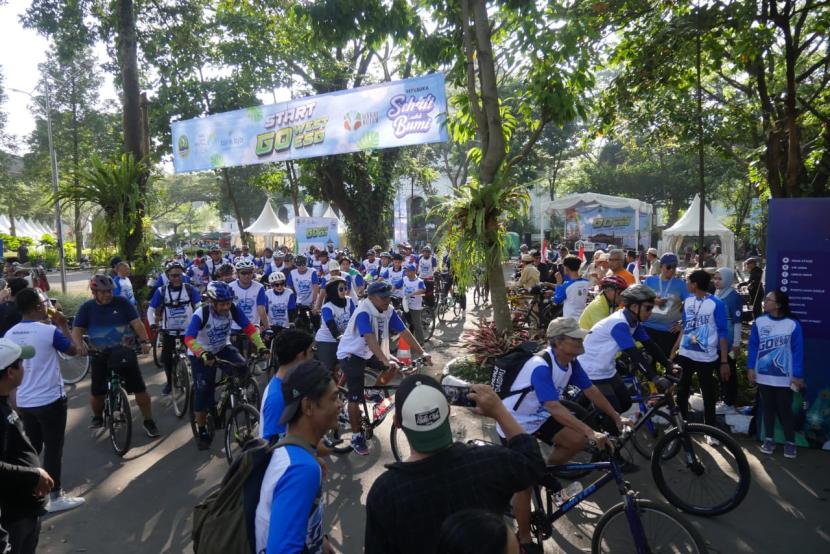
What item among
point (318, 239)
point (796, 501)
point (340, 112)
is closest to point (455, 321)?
point (340, 112)

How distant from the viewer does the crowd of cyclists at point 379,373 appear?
2.09 metres

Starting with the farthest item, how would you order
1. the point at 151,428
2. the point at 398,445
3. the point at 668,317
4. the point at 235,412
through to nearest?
the point at 668,317 < the point at 151,428 < the point at 398,445 < the point at 235,412

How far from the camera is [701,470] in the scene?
4.59 meters

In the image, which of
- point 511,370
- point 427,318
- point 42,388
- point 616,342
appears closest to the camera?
point 511,370

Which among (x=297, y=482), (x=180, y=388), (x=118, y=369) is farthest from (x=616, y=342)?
(x=180, y=388)

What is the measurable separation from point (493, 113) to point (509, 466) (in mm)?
7010

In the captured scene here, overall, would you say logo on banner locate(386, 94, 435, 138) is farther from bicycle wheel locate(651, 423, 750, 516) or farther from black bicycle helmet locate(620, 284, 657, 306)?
bicycle wheel locate(651, 423, 750, 516)

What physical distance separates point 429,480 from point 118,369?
546 centimetres

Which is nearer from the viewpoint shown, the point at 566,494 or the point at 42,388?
the point at 566,494

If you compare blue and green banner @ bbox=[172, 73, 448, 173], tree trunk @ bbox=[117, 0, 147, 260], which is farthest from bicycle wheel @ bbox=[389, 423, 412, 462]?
tree trunk @ bbox=[117, 0, 147, 260]

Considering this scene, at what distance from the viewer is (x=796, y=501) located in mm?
4902

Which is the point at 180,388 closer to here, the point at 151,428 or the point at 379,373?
the point at 151,428

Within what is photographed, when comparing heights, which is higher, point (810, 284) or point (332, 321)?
point (810, 284)

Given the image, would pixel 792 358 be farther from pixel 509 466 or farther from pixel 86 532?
pixel 86 532
